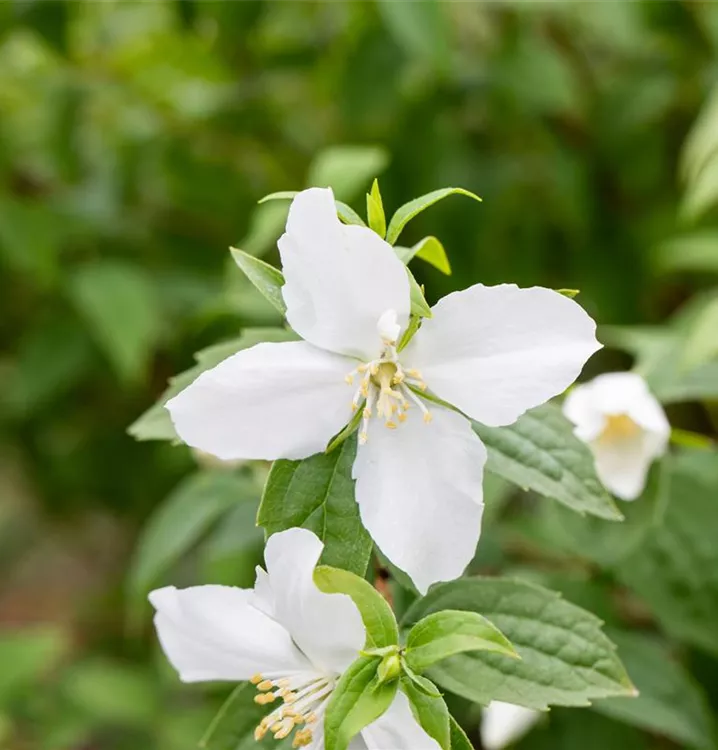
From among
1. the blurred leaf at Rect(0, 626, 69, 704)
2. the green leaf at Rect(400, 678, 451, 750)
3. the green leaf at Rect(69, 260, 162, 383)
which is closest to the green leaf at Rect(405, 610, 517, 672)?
the green leaf at Rect(400, 678, 451, 750)

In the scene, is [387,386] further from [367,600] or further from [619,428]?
[619,428]

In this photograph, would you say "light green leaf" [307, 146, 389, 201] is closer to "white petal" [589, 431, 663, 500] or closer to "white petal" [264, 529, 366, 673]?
"white petal" [589, 431, 663, 500]

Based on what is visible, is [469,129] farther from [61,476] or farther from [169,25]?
[61,476]

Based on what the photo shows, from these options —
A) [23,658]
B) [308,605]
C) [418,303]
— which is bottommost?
[23,658]

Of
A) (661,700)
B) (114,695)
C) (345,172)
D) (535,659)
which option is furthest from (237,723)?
(114,695)

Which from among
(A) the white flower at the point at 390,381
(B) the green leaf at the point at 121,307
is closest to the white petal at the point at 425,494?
(A) the white flower at the point at 390,381
